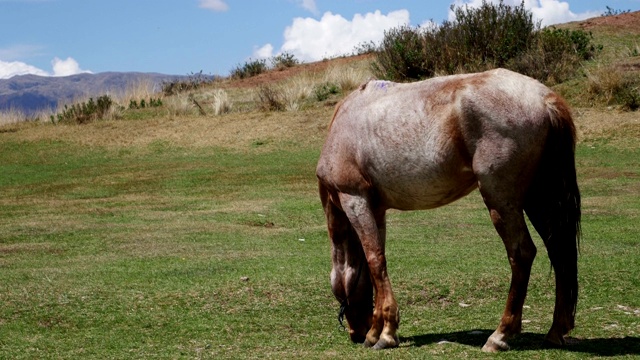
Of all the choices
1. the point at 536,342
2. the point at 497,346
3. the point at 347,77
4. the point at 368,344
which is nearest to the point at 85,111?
the point at 347,77

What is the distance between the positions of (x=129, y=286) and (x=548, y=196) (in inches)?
205

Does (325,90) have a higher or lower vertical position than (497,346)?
higher

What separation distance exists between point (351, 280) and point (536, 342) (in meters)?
1.57

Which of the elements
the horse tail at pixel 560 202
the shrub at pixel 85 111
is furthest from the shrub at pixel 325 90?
the horse tail at pixel 560 202

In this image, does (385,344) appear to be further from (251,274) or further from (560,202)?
(251,274)

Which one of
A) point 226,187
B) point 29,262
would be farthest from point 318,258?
point 226,187

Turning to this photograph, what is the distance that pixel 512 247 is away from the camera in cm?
736

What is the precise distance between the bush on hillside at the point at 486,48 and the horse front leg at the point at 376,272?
2091 cm

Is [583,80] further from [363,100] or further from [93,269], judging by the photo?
[363,100]

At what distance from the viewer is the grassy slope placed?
8445 mm

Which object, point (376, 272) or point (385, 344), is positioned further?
point (376, 272)

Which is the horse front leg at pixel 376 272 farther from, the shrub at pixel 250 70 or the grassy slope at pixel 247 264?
the shrub at pixel 250 70

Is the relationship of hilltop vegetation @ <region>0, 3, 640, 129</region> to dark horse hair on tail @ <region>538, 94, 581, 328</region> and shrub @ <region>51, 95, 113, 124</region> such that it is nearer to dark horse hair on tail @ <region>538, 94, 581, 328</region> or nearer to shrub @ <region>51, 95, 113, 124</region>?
shrub @ <region>51, 95, 113, 124</region>

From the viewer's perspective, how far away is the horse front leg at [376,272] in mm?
7800
